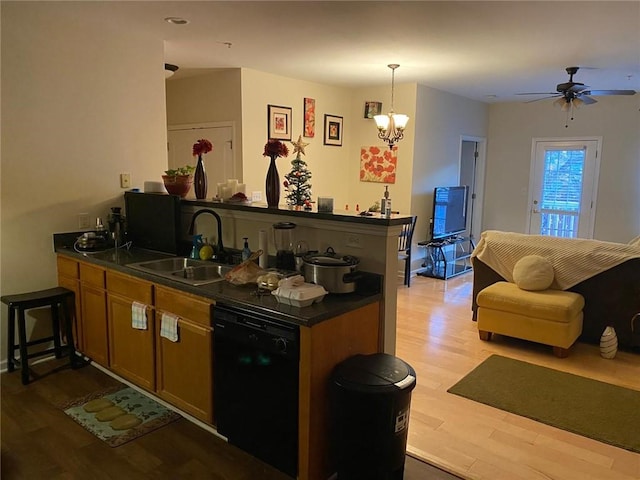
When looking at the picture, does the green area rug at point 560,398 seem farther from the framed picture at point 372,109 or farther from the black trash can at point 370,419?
the framed picture at point 372,109

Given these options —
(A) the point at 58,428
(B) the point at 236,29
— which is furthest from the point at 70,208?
(B) the point at 236,29

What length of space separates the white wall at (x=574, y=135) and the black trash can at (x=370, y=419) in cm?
644

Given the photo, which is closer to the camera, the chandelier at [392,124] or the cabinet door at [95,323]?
the cabinet door at [95,323]

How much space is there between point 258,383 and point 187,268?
119 centimetres

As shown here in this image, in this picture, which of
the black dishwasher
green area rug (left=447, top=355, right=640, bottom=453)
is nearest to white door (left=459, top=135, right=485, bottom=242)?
green area rug (left=447, top=355, right=640, bottom=453)

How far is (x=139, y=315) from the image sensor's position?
286cm

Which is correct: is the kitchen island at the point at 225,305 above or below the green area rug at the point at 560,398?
above

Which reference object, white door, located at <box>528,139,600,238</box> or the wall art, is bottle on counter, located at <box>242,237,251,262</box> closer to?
the wall art

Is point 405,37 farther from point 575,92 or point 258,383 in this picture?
point 258,383

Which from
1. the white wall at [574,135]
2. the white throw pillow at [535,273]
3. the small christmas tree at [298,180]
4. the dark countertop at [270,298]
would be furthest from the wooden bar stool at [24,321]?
the white wall at [574,135]

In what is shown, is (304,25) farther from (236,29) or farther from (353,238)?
(353,238)

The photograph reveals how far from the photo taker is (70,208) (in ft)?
11.7

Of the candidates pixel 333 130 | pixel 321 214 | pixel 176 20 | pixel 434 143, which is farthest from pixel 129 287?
pixel 434 143

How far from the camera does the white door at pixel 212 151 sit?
5.51 meters
